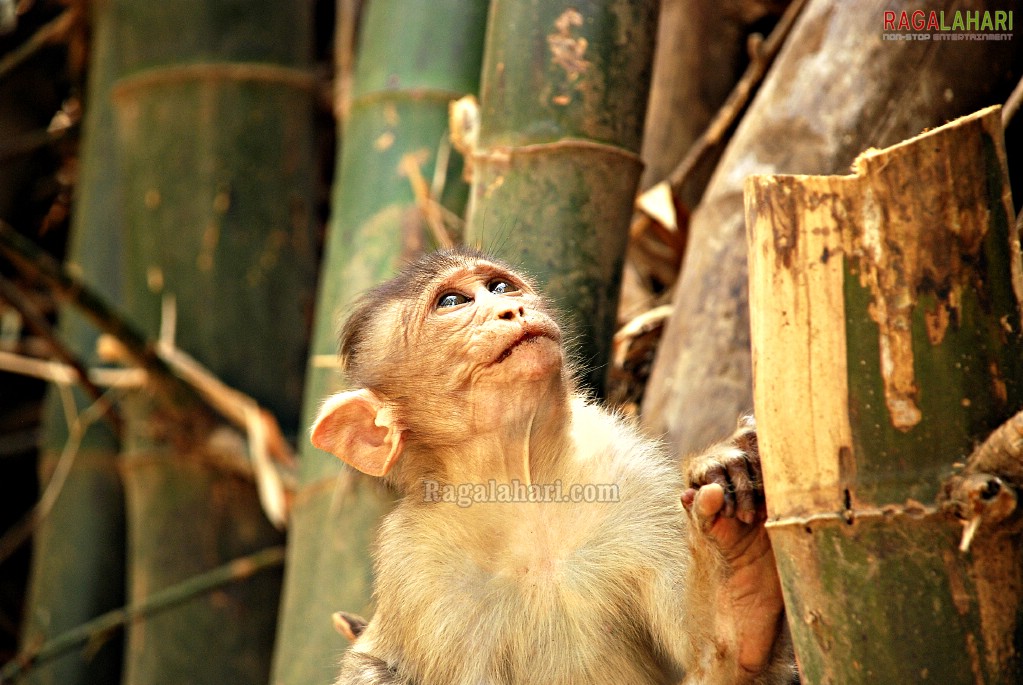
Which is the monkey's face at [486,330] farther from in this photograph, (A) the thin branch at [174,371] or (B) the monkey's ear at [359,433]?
(A) the thin branch at [174,371]

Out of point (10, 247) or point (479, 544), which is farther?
point (10, 247)

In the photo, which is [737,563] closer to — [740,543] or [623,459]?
[740,543]

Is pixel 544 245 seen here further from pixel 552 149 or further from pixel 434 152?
pixel 434 152

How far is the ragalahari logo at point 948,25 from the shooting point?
3424 millimetres

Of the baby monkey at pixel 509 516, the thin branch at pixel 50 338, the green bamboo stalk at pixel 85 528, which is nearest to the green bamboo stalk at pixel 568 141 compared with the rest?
the baby monkey at pixel 509 516

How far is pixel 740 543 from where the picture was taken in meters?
2.54

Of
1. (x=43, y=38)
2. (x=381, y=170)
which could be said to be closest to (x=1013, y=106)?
(x=381, y=170)

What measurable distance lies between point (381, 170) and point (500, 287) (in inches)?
58.9

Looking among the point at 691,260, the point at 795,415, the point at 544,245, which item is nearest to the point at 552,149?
the point at 544,245

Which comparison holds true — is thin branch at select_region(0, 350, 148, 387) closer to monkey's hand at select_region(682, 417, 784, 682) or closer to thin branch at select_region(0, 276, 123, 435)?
thin branch at select_region(0, 276, 123, 435)

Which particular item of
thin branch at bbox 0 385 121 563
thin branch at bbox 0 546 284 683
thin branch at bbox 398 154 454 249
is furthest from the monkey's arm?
thin branch at bbox 0 385 121 563

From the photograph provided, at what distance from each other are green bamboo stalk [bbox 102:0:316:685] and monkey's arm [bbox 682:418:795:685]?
9.99 feet

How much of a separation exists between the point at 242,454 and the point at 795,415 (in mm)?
A: 3446

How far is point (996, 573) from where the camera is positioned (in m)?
1.99
